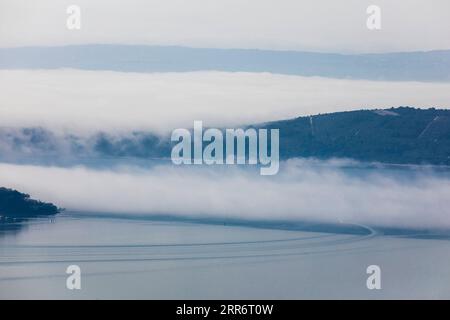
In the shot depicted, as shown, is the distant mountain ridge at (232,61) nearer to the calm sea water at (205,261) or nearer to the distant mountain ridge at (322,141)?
the distant mountain ridge at (322,141)

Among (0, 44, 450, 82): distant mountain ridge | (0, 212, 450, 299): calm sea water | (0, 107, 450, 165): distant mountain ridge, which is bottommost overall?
(0, 212, 450, 299): calm sea water

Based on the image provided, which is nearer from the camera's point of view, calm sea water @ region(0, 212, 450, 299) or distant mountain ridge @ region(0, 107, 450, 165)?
calm sea water @ region(0, 212, 450, 299)

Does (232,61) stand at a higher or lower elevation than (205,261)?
higher

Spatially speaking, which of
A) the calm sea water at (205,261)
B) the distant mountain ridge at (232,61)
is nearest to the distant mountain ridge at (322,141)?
the distant mountain ridge at (232,61)

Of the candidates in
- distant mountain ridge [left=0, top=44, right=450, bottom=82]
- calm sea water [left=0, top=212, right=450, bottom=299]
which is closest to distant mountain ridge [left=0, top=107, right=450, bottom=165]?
distant mountain ridge [left=0, top=44, right=450, bottom=82]

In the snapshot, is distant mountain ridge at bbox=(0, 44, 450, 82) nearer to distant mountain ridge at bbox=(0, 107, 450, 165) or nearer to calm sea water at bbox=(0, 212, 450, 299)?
distant mountain ridge at bbox=(0, 107, 450, 165)

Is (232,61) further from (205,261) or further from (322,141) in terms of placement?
(205,261)

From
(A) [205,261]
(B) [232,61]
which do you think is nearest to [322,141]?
(B) [232,61]
